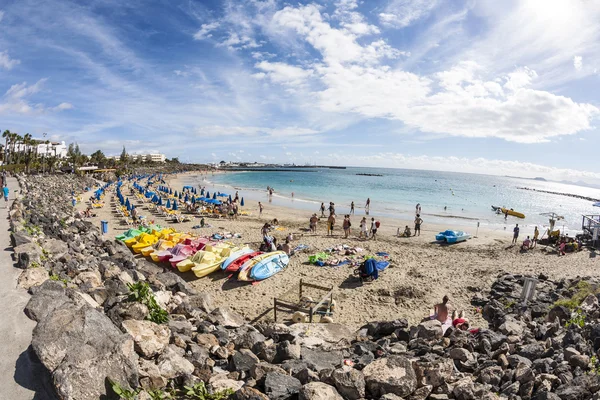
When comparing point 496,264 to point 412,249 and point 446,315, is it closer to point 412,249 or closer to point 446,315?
point 412,249

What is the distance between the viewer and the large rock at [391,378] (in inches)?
179

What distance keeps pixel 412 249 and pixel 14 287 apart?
54.6 ft

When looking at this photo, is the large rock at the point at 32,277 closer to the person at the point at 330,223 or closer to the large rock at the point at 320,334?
the large rock at the point at 320,334

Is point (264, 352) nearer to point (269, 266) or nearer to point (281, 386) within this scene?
point (281, 386)

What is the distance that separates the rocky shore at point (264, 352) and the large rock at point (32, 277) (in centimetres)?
3

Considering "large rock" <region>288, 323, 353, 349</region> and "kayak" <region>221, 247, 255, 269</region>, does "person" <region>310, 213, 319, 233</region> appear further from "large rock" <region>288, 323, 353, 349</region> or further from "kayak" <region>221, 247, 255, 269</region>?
"large rock" <region>288, 323, 353, 349</region>

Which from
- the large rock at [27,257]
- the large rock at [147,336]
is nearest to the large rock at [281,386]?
the large rock at [147,336]

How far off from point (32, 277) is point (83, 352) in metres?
3.91

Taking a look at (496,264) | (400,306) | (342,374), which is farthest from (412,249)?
(342,374)

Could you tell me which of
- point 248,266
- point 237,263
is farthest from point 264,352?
point 237,263

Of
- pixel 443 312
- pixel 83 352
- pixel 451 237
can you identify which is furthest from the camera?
pixel 451 237

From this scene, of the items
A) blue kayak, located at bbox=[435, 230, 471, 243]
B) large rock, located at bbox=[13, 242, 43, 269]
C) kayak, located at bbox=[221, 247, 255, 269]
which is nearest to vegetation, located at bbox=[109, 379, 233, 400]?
large rock, located at bbox=[13, 242, 43, 269]

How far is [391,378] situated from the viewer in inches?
183

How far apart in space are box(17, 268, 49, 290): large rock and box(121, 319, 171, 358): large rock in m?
2.78
